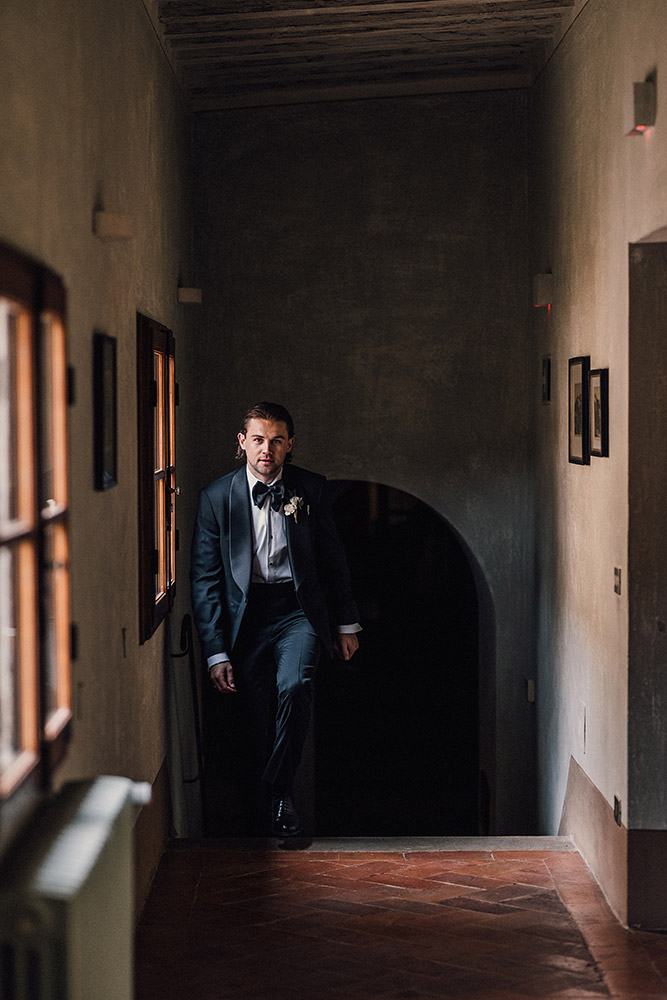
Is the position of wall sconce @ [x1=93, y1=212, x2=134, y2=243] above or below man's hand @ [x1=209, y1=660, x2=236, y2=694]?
above

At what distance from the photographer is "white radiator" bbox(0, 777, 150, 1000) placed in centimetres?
A: 218

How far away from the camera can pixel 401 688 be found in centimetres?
1575

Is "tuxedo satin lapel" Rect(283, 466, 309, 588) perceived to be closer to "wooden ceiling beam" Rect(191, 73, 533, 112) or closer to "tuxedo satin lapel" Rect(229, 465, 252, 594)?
"tuxedo satin lapel" Rect(229, 465, 252, 594)

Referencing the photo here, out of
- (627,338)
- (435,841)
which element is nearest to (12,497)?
(627,338)

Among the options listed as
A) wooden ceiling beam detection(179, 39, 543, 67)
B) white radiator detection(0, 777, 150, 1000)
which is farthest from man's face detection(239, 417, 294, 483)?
white radiator detection(0, 777, 150, 1000)

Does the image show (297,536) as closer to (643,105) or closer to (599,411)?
(599,411)

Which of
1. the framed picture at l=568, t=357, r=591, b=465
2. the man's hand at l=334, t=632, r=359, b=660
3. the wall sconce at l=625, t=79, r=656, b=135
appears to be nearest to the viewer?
the wall sconce at l=625, t=79, r=656, b=135

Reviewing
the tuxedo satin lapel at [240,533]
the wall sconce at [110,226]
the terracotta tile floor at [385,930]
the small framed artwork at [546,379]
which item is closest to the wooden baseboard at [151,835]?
the terracotta tile floor at [385,930]

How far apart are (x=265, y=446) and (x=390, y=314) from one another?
225 centimetres

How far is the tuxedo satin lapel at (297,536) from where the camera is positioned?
18.7 feet

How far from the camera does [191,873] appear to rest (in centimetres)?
505

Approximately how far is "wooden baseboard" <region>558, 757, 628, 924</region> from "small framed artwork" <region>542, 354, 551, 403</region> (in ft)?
6.89

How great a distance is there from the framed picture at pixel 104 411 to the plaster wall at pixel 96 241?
0.05 metres

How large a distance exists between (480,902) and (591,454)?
1996 mm
